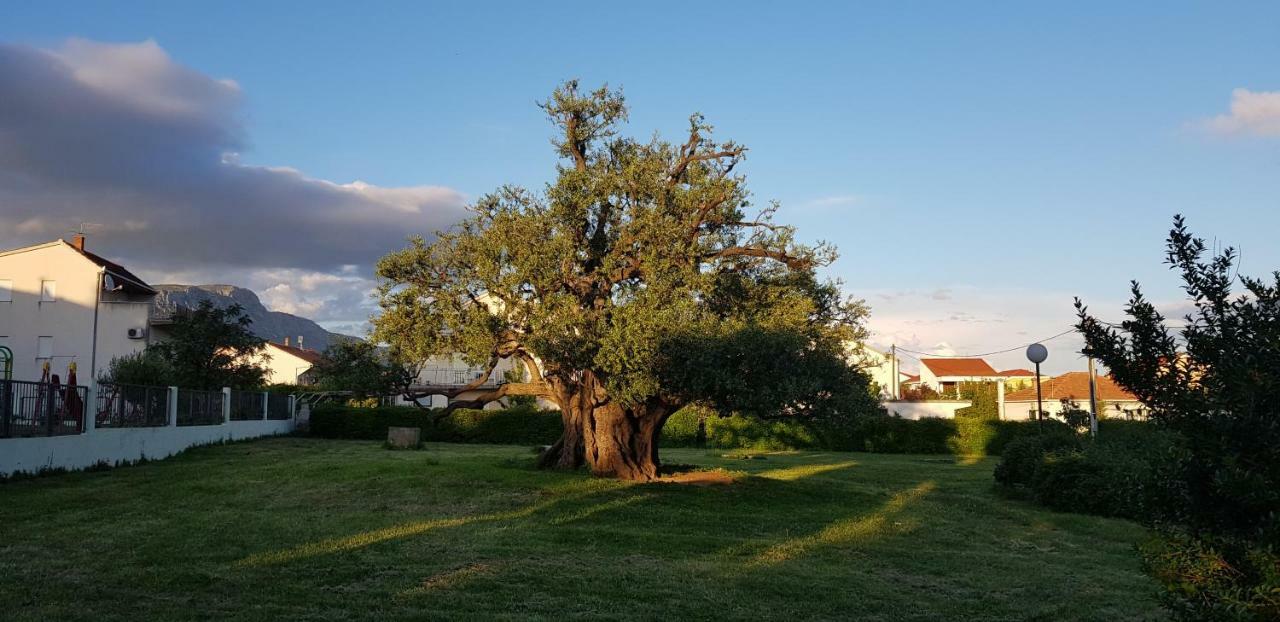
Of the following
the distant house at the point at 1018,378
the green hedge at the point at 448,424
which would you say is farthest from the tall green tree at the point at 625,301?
the distant house at the point at 1018,378

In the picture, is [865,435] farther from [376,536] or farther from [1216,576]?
[1216,576]

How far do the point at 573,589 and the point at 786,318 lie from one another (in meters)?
10.8

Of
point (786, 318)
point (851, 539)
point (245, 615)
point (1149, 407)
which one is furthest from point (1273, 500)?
point (786, 318)

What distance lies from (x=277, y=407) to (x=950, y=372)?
83947mm

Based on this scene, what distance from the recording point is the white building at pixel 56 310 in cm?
4875

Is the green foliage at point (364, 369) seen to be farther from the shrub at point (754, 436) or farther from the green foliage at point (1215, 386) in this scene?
the shrub at point (754, 436)

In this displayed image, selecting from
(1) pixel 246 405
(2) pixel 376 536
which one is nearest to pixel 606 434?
(2) pixel 376 536

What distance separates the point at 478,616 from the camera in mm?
7812

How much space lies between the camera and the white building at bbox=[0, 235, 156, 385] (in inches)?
1919

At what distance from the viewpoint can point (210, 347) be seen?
39.9 m

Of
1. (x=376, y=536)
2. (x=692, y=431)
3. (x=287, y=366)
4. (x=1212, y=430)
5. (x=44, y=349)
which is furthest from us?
(x=287, y=366)

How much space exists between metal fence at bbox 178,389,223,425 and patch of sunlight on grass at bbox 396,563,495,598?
2131 centimetres

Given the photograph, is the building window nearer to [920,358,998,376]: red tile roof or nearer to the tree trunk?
the tree trunk

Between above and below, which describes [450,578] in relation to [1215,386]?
below
